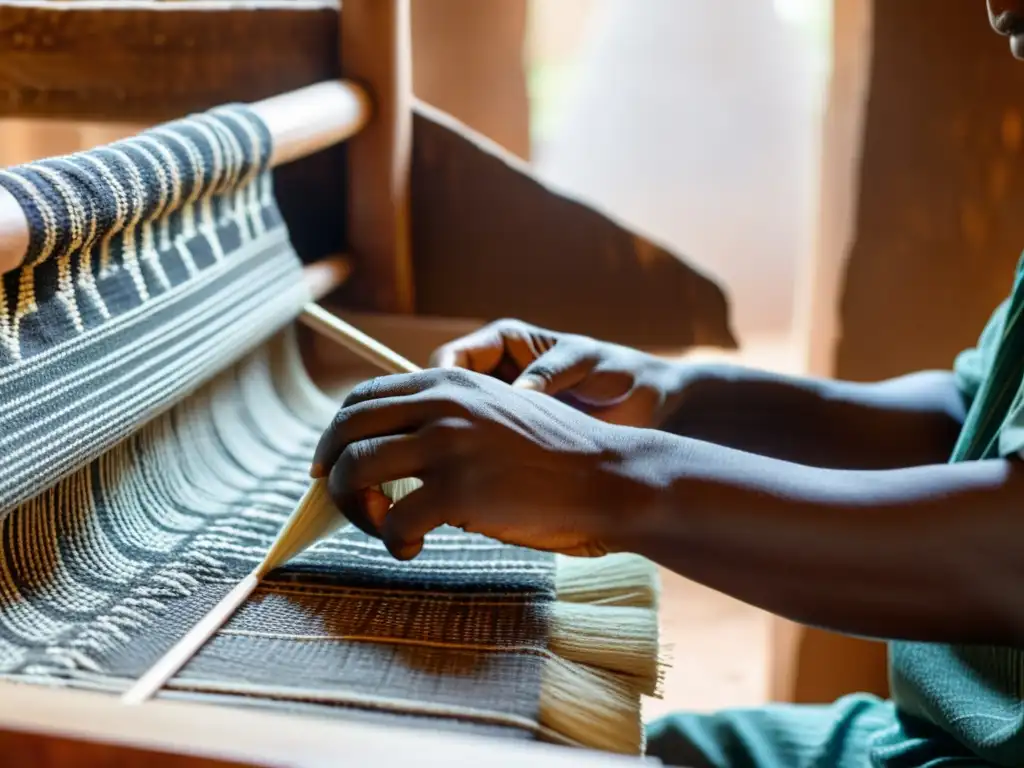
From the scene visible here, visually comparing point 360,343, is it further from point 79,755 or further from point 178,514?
point 79,755

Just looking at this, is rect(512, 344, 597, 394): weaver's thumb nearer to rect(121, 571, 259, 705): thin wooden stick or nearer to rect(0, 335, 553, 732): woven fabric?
rect(0, 335, 553, 732): woven fabric

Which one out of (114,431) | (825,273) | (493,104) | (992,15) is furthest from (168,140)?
(493,104)

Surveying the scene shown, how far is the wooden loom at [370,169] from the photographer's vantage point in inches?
37.2

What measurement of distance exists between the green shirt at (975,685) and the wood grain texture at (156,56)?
0.64 metres

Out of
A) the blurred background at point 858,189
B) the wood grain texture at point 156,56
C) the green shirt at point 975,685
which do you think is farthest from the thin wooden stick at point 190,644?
the wood grain texture at point 156,56

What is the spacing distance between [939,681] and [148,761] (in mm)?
573

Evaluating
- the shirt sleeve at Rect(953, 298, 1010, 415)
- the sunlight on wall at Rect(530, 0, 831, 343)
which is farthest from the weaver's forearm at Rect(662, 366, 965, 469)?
the sunlight on wall at Rect(530, 0, 831, 343)

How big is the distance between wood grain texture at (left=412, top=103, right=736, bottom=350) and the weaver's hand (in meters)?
0.25

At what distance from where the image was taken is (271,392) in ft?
2.78

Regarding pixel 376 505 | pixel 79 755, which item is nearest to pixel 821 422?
pixel 376 505

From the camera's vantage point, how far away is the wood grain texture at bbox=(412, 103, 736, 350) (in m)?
1.03

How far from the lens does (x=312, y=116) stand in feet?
2.65

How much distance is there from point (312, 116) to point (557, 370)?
0.96 ft

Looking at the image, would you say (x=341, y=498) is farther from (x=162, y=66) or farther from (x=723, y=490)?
(x=162, y=66)
